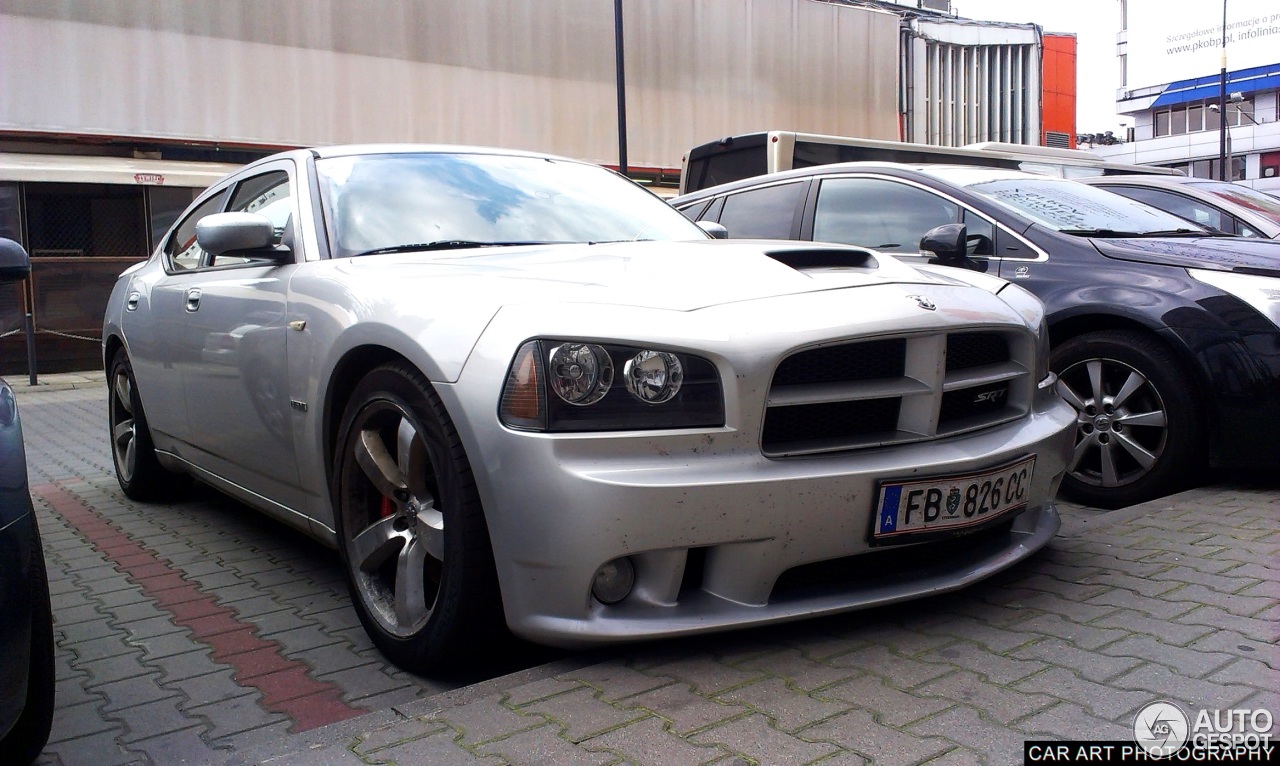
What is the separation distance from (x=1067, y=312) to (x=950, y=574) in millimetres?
2167

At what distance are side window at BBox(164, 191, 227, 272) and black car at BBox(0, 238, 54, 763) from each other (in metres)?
2.45

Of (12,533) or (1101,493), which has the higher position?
(12,533)

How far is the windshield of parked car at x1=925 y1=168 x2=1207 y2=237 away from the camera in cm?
517

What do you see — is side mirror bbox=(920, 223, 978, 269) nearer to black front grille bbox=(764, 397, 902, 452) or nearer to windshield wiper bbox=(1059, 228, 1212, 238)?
windshield wiper bbox=(1059, 228, 1212, 238)

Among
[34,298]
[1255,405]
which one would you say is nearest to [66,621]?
[1255,405]

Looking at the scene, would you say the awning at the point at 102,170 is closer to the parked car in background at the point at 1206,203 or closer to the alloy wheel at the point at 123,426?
the alloy wheel at the point at 123,426

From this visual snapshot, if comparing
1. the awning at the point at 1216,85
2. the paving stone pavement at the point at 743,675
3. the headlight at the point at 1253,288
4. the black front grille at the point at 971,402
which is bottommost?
the paving stone pavement at the point at 743,675

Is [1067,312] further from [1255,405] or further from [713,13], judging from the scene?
[713,13]

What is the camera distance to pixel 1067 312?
4727 mm

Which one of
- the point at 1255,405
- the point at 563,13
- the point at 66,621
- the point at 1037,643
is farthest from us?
the point at 563,13

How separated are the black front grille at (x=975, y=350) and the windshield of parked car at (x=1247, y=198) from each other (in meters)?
5.14

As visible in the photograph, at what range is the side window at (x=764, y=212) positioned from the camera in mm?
6086

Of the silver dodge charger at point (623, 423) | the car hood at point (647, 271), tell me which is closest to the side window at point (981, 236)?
the silver dodge charger at point (623, 423)

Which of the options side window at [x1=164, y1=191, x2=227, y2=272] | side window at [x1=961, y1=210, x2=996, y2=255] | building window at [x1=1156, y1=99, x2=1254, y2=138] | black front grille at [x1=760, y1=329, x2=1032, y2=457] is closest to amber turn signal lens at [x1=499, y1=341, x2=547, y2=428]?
black front grille at [x1=760, y1=329, x2=1032, y2=457]
